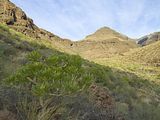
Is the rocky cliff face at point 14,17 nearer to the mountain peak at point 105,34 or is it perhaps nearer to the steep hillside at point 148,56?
the steep hillside at point 148,56

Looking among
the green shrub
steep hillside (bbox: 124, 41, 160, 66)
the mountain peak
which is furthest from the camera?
the mountain peak

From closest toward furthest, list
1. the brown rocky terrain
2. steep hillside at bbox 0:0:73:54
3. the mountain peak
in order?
1. steep hillside at bbox 0:0:73:54
2. the brown rocky terrain
3. the mountain peak

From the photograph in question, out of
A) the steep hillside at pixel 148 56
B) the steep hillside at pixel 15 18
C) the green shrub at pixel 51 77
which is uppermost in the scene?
the steep hillside at pixel 15 18

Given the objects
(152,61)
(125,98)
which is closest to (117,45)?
(152,61)

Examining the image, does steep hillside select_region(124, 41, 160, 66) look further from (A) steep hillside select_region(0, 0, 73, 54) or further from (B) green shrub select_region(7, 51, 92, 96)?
(B) green shrub select_region(7, 51, 92, 96)

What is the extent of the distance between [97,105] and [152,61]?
243 feet

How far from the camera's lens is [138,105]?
13039 millimetres

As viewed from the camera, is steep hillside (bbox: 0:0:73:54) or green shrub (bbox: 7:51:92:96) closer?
green shrub (bbox: 7:51:92:96)

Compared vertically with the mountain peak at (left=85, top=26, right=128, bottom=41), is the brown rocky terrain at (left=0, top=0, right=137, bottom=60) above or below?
below

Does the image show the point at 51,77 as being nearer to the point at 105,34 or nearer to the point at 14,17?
the point at 14,17

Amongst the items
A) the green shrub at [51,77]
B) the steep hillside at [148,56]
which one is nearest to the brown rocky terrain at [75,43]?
the green shrub at [51,77]

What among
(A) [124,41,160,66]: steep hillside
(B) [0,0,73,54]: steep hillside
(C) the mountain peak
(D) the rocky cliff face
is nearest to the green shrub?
(B) [0,0,73,54]: steep hillside

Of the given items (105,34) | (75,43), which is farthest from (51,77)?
(105,34)

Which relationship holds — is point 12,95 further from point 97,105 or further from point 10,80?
point 97,105
